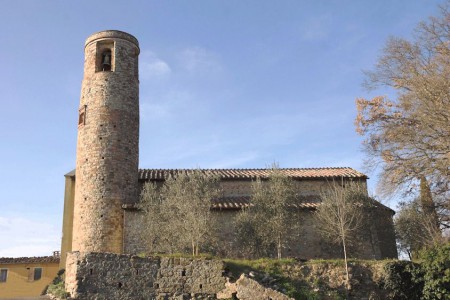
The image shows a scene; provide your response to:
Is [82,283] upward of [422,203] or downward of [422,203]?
downward

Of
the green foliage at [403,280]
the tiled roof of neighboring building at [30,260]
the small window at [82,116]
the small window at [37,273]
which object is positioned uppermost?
the small window at [82,116]

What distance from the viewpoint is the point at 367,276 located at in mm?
19297

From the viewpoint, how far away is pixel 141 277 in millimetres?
17781

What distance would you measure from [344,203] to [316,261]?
14.3 feet

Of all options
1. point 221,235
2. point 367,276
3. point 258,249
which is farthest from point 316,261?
point 221,235

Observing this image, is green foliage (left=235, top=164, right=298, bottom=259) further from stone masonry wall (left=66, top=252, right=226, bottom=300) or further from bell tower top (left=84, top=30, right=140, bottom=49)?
bell tower top (left=84, top=30, right=140, bottom=49)

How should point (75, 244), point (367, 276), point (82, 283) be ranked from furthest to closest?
point (75, 244), point (367, 276), point (82, 283)

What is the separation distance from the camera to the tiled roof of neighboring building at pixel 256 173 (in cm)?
2692

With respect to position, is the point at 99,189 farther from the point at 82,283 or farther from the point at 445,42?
the point at 445,42

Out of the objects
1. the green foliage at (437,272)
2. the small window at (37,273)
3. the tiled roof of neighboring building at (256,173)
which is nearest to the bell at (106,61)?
the tiled roof of neighboring building at (256,173)

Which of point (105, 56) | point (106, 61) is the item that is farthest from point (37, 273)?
point (105, 56)

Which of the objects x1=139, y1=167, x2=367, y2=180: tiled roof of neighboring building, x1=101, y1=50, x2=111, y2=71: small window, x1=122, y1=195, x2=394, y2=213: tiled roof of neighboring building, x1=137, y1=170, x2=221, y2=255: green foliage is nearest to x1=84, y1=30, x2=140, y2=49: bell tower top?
x1=101, y1=50, x2=111, y2=71: small window

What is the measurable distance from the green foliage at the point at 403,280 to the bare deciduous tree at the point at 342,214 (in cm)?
317

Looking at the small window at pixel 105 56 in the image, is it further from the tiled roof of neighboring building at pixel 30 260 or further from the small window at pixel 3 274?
the small window at pixel 3 274
